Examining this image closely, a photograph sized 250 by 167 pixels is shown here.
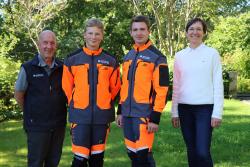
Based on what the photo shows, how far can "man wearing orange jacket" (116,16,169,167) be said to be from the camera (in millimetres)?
4391

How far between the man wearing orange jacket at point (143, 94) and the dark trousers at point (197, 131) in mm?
454

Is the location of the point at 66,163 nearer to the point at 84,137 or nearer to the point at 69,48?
the point at 84,137

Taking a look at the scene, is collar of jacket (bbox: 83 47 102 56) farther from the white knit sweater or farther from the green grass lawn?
the green grass lawn

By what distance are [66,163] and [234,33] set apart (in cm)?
2096

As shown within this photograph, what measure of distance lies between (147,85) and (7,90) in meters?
9.16

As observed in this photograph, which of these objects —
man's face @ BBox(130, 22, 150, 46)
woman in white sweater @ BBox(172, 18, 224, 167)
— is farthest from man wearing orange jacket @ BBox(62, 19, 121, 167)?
woman in white sweater @ BBox(172, 18, 224, 167)

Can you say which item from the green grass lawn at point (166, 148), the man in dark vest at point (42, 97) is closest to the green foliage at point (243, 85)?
the green grass lawn at point (166, 148)

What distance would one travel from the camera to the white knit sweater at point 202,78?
457cm

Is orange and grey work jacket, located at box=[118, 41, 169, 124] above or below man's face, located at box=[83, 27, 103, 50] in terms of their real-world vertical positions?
below

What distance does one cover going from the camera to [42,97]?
14.9 feet

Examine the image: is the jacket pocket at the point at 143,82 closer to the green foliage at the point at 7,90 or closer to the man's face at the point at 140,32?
the man's face at the point at 140,32

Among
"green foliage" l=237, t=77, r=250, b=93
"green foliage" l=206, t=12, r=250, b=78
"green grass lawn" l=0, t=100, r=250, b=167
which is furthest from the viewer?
"green foliage" l=237, t=77, r=250, b=93

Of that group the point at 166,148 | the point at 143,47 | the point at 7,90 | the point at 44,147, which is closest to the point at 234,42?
the point at 7,90

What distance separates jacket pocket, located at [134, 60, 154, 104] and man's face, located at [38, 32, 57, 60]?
100 centimetres
